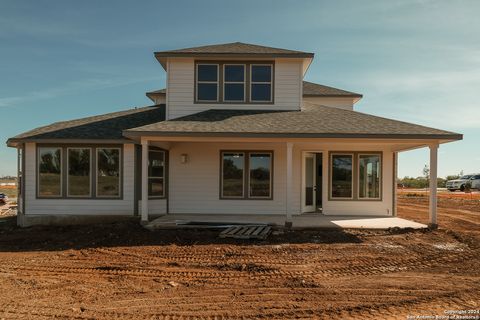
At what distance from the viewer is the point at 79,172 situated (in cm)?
1216

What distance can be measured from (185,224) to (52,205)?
475 centimetres

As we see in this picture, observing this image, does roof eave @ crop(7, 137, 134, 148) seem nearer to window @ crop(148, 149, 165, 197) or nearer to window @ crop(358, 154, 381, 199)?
window @ crop(148, 149, 165, 197)

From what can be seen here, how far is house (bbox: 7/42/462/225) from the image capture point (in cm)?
1208

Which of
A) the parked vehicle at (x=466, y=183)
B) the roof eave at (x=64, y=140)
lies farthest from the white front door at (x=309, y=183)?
the parked vehicle at (x=466, y=183)

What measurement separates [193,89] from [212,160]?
2.65 meters

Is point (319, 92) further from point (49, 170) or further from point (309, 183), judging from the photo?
point (49, 170)

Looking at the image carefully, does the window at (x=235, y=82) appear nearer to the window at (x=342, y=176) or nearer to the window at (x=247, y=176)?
the window at (x=247, y=176)

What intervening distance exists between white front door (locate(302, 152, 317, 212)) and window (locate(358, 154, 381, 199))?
5.34 feet

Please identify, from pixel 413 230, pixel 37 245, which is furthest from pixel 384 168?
pixel 37 245

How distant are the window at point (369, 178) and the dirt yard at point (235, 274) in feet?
9.26

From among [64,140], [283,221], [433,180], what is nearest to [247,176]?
[283,221]

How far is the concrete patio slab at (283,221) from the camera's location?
10.8 m

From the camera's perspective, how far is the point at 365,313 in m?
4.93

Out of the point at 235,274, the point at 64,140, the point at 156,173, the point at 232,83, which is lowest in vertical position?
the point at 235,274
